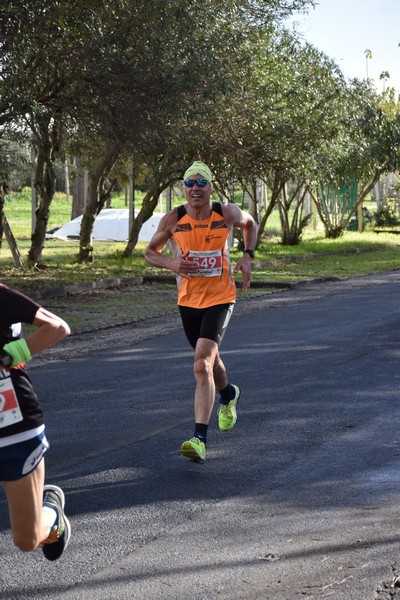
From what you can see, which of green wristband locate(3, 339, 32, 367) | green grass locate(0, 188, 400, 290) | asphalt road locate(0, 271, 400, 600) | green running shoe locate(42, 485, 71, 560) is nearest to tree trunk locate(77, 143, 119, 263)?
green grass locate(0, 188, 400, 290)

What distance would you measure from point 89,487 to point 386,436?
7.94 feet

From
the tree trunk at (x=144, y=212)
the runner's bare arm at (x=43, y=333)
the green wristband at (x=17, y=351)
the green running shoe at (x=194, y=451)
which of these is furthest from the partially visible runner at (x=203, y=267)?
the tree trunk at (x=144, y=212)

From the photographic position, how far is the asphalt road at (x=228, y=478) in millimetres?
4926

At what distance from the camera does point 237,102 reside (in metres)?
22.2

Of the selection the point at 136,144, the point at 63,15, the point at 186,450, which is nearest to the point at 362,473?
the point at 186,450

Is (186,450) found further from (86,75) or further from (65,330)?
(86,75)

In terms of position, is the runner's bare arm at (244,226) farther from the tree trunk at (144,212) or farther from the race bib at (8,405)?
the tree trunk at (144,212)

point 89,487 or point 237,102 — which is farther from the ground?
point 237,102

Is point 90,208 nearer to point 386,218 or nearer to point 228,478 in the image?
point 228,478

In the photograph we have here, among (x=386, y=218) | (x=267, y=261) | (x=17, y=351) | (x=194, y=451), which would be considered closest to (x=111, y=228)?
(x=267, y=261)

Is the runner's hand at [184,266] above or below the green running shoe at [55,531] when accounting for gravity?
above

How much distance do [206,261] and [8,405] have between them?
3423 millimetres

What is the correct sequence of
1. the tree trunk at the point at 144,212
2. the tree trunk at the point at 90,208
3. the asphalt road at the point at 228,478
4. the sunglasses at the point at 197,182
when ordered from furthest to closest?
the tree trunk at the point at 144,212 < the tree trunk at the point at 90,208 < the sunglasses at the point at 197,182 < the asphalt road at the point at 228,478

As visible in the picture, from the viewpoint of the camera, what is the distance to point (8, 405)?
167 inches
